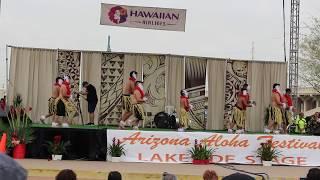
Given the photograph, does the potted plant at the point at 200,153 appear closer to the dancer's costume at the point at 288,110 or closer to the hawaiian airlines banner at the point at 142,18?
the dancer's costume at the point at 288,110

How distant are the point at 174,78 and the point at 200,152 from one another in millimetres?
6742

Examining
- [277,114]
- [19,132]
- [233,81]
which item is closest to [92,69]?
[233,81]

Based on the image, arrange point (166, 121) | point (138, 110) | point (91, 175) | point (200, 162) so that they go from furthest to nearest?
point (166, 121) → point (138, 110) → point (200, 162) → point (91, 175)

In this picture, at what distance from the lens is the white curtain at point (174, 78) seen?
20.5m

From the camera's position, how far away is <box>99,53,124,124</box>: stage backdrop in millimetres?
20312

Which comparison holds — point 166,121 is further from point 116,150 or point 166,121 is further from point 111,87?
point 116,150

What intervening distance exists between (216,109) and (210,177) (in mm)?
15103

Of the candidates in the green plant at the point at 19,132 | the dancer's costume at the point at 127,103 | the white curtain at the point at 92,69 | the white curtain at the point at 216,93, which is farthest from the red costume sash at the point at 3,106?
the white curtain at the point at 216,93

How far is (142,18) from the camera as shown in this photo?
750 inches

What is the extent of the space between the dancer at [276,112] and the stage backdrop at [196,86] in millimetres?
3164

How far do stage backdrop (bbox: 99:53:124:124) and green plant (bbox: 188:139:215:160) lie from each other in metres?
6.43

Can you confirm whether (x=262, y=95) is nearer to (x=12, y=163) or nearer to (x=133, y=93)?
(x=133, y=93)

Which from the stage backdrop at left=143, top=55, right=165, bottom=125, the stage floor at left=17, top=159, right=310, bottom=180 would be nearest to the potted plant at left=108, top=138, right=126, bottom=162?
the stage floor at left=17, top=159, right=310, bottom=180

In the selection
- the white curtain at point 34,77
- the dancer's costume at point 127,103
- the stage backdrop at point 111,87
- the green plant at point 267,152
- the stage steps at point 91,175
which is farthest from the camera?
the stage backdrop at point 111,87
